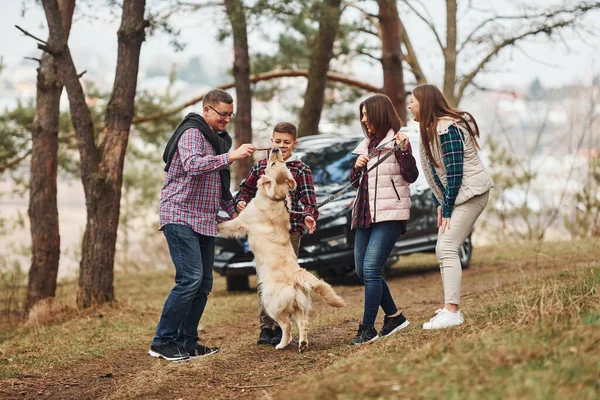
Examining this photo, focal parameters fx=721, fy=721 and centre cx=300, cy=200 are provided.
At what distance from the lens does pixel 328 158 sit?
10398 mm

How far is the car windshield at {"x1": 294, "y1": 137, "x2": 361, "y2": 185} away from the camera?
33.2 feet

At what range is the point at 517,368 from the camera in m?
3.49

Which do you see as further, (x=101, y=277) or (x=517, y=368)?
(x=101, y=277)

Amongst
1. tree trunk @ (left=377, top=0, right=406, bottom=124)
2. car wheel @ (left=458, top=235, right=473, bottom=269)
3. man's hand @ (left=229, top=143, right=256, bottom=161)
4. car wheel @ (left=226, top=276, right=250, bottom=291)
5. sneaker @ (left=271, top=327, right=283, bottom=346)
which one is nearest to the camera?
man's hand @ (left=229, top=143, right=256, bottom=161)

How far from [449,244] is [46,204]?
7144 mm

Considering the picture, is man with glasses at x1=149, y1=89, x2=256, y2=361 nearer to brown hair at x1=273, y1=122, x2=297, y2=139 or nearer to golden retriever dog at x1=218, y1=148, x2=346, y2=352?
golden retriever dog at x1=218, y1=148, x2=346, y2=352

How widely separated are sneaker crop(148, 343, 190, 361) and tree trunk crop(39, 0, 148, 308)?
3.37 meters

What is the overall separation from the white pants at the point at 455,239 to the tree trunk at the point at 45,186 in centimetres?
698

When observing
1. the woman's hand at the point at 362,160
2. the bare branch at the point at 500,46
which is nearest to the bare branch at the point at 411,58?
the bare branch at the point at 500,46

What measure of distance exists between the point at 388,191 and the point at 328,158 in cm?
458

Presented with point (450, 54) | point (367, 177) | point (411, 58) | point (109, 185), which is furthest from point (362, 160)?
point (411, 58)

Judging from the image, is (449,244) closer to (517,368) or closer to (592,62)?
(517,368)

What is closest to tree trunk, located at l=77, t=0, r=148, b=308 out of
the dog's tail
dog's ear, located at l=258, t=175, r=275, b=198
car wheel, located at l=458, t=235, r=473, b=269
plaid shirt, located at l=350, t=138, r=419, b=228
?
dog's ear, located at l=258, t=175, r=275, b=198

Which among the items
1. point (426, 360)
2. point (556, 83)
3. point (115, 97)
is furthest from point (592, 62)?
point (426, 360)
